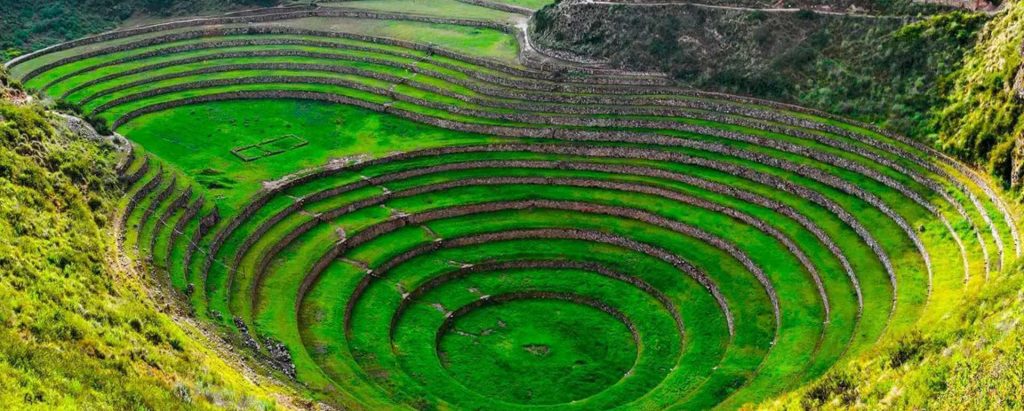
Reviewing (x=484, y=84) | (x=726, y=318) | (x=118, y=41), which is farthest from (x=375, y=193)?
(x=118, y=41)

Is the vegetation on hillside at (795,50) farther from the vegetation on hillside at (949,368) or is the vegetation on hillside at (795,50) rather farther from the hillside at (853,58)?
the vegetation on hillside at (949,368)

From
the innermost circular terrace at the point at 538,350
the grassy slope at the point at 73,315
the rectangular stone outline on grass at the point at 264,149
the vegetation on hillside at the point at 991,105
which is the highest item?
the vegetation on hillside at the point at 991,105

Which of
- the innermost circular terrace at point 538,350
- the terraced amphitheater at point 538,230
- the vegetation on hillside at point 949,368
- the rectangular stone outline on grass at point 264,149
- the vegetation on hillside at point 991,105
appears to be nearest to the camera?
the vegetation on hillside at point 949,368

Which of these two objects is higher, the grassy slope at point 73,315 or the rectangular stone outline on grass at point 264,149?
the grassy slope at point 73,315

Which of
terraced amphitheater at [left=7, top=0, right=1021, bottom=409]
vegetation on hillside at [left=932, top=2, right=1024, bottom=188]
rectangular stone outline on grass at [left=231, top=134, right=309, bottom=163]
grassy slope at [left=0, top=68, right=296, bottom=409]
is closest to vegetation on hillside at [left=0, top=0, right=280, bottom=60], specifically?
terraced amphitheater at [left=7, top=0, right=1021, bottom=409]

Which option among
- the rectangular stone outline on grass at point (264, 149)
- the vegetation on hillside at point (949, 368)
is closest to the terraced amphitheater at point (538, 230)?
the rectangular stone outline on grass at point (264, 149)

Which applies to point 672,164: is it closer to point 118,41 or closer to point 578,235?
point 578,235

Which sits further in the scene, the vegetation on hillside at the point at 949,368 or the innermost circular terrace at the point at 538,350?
the innermost circular terrace at the point at 538,350
